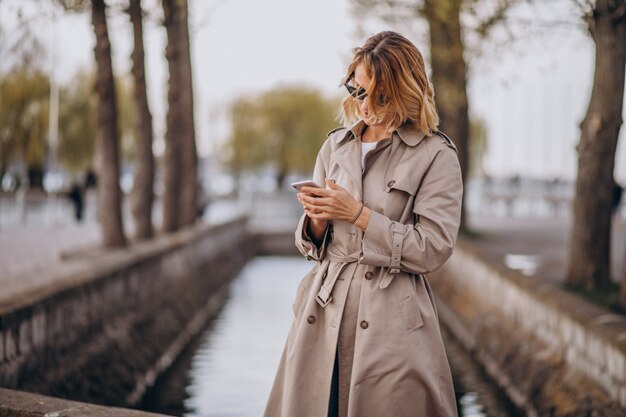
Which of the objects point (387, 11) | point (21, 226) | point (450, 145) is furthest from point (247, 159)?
point (450, 145)

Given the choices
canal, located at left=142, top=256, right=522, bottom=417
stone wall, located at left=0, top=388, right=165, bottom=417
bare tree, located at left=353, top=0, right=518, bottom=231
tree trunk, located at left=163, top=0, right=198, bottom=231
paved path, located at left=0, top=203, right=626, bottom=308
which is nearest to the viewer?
stone wall, located at left=0, top=388, right=165, bottom=417

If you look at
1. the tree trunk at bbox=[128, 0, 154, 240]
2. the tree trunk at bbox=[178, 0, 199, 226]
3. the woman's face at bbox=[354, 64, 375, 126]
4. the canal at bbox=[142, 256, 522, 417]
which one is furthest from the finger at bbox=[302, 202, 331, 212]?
the tree trunk at bbox=[178, 0, 199, 226]

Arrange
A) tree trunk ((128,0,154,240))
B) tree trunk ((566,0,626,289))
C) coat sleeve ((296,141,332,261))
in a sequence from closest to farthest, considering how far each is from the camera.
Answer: coat sleeve ((296,141,332,261)) → tree trunk ((566,0,626,289)) → tree trunk ((128,0,154,240))

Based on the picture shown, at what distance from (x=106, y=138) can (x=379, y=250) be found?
→ 42.2 ft

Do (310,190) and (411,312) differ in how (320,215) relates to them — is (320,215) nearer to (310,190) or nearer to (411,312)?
(310,190)

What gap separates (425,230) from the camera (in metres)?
3.79

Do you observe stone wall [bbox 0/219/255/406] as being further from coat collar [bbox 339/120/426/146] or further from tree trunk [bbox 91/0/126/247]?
coat collar [bbox 339/120/426/146]

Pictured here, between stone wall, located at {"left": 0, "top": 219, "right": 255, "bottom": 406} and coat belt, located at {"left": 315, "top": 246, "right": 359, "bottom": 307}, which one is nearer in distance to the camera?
coat belt, located at {"left": 315, "top": 246, "right": 359, "bottom": 307}

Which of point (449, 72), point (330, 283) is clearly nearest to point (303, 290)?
point (330, 283)

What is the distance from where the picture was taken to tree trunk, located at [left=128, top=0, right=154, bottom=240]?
18.3 meters

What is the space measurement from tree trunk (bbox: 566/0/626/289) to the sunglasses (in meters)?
8.20

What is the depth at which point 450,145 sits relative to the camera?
3.94m

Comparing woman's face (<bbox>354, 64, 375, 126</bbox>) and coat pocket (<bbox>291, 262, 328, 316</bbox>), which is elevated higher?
woman's face (<bbox>354, 64, 375, 126</bbox>)

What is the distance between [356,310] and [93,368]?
6843mm
